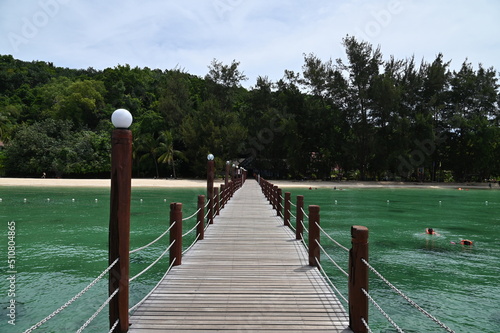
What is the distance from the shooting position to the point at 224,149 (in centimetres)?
4969

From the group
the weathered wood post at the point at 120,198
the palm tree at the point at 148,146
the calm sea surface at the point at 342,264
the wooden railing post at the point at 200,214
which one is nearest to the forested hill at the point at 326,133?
the palm tree at the point at 148,146

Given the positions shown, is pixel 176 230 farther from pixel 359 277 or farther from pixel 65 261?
pixel 65 261

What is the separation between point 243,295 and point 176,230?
185 cm

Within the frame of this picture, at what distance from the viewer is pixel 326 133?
53.5 meters

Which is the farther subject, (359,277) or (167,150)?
(167,150)

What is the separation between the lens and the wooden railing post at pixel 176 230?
6182 mm

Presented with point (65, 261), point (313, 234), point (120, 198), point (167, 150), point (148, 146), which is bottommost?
point (65, 261)

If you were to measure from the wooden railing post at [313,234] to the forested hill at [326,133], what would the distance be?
41118 millimetres

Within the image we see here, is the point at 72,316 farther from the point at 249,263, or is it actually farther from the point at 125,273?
the point at 125,273

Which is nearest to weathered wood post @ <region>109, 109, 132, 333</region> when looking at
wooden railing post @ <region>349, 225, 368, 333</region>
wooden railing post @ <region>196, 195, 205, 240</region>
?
wooden railing post @ <region>349, 225, 368, 333</region>

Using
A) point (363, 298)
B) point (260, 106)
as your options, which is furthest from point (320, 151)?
point (363, 298)

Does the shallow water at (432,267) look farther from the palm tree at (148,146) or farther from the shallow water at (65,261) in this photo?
the palm tree at (148,146)

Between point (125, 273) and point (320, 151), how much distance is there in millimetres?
51293

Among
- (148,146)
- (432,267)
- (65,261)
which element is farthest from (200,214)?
(148,146)
